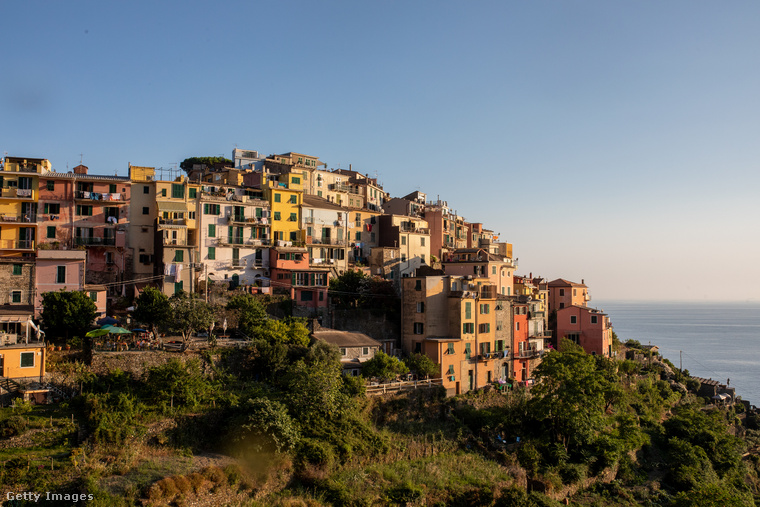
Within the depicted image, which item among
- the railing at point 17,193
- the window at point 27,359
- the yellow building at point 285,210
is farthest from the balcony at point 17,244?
the yellow building at point 285,210

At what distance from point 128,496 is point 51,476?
3288 mm

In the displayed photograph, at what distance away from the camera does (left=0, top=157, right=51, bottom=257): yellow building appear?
1626 inches

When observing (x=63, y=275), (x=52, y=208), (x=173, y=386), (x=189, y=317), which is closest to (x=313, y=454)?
(x=173, y=386)

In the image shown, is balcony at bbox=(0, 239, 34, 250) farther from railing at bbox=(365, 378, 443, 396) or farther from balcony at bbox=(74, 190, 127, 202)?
railing at bbox=(365, 378, 443, 396)

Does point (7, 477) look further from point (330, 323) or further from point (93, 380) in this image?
point (330, 323)

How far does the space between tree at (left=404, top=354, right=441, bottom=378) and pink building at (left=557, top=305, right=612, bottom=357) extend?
24.3 meters

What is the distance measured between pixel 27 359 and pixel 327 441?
1603cm

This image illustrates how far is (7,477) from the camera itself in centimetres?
2277

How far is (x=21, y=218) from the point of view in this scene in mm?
41969

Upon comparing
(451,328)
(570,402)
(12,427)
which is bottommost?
(570,402)

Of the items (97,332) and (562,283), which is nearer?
(97,332)

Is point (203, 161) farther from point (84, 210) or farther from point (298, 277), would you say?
point (298, 277)

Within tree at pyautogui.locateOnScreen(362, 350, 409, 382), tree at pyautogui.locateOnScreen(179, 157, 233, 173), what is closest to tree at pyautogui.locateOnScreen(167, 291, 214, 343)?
tree at pyautogui.locateOnScreen(362, 350, 409, 382)

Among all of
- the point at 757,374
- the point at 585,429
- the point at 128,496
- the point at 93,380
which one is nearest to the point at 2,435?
the point at 93,380
